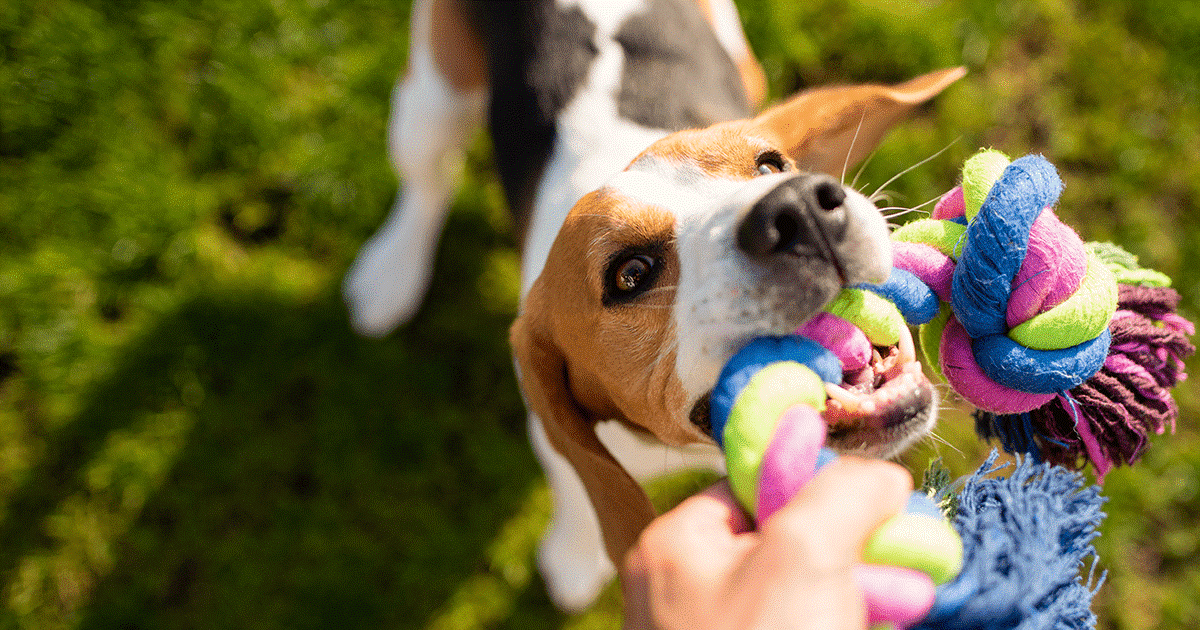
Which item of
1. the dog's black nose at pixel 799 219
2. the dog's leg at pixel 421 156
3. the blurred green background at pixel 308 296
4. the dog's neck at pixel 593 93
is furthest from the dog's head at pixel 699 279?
the blurred green background at pixel 308 296

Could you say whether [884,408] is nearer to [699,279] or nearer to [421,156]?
[699,279]

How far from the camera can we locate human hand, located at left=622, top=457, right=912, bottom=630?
0.84 metres

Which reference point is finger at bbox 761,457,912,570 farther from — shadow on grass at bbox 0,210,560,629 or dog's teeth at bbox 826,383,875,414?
shadow on grass at bbox 0,210,560,629

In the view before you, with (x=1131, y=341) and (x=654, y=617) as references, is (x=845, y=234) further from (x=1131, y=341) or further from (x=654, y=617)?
(x=654, y=617)

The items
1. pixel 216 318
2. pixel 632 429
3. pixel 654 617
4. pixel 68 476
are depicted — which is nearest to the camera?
pixel 654 617

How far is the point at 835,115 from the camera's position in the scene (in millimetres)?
2088

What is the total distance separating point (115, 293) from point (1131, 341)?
3942 millimetres

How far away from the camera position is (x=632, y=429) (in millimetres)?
2111

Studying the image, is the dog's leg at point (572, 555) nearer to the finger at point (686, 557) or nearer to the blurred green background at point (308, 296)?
Answer: the blurred green background at point (308, 296)

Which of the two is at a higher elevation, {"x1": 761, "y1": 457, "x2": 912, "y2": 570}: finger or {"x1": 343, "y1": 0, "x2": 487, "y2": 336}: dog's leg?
{"x1": 761, "y1": 457, "x2": 912, "y2": 570}: finger

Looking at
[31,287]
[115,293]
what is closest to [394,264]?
[115,293]

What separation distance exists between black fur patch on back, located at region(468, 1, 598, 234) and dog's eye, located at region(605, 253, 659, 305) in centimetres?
94

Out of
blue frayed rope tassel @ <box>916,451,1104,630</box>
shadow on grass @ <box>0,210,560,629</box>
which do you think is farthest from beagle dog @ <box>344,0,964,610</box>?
shadow on grass @ <box>0,210,560,629</box>

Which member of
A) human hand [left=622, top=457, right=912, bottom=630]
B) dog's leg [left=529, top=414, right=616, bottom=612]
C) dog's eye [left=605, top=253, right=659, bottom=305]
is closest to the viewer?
human hand [left=622, top=457, right=912, bottom=630]
